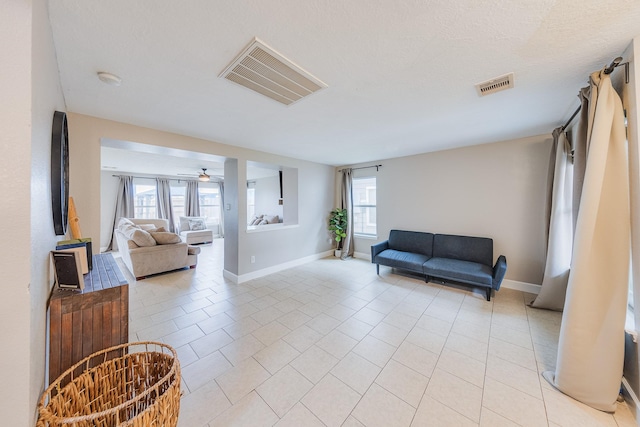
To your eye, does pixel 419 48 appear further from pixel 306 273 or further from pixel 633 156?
pixel 306 273

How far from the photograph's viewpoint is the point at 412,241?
4215 millimetres

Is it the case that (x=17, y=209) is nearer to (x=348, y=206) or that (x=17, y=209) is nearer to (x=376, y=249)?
(x=376, y=249)

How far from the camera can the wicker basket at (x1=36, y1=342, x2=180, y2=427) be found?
918 millimetres

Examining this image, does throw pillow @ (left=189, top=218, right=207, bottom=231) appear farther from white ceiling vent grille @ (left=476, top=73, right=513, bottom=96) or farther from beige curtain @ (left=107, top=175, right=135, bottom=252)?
white ceiling vent grille @ (left=476, top=73, right=513, bottom=96)

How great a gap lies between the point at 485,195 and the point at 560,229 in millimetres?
1109

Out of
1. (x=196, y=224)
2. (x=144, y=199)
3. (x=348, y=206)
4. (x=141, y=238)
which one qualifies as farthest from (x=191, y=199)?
(x=348, y=206)

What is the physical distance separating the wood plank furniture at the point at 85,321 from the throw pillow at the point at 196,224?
21.2ft

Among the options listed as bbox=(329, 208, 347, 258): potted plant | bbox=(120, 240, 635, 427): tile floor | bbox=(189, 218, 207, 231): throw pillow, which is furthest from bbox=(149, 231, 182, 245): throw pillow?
bbox=(329, 208, 347, 258): potted plant

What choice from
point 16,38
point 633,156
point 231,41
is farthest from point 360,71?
point 633,156

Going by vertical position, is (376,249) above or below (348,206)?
below

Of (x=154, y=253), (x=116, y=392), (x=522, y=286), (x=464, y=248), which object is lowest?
(x=522, y=286)

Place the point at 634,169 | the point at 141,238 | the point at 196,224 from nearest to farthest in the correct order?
the point at 634,169
the point at 141,238
the point at 196,224

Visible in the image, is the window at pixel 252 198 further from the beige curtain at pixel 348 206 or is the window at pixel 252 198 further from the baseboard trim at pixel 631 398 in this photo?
the baseboard trim at pixel 631 398

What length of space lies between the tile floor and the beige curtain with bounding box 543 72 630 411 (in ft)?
0.78
